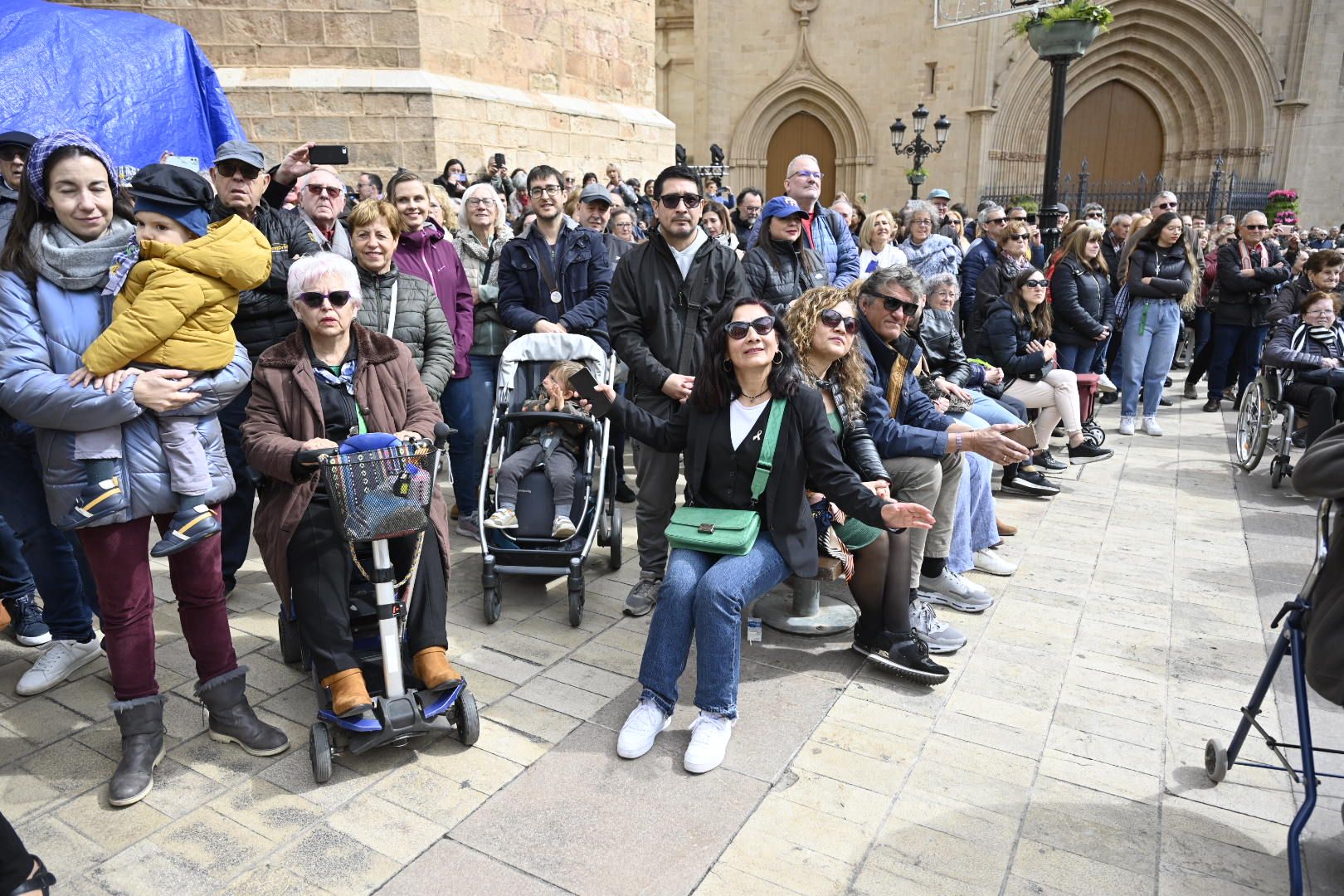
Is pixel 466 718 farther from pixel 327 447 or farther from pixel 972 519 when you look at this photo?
pixel 972 519

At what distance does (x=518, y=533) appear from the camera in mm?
4535

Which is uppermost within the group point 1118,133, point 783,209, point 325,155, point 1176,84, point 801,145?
point 1176,84

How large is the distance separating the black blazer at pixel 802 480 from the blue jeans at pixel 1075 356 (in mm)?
4818

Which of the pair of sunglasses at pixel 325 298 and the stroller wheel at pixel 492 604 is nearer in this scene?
the pair of sunglasses at pixel 325 298

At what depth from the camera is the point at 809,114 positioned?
1045 inches

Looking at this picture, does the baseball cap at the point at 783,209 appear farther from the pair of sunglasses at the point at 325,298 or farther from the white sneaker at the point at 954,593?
the pair of sunglasses at the point at 325,298

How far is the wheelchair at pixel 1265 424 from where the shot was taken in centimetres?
679

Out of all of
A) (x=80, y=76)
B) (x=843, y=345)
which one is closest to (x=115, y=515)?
(x=843, y=345)

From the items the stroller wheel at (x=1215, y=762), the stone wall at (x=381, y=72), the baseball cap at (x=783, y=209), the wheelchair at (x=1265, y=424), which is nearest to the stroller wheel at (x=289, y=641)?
the baseball cap at (x=783, y=209)

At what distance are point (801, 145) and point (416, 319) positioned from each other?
2455 cm

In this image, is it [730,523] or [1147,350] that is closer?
[730,523]

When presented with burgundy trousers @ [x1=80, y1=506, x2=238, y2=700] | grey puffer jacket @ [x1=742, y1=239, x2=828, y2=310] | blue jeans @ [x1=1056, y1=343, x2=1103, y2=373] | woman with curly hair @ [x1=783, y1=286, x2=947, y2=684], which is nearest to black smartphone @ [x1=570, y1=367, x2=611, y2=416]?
woman with curly hair @ [x1=783, y1=286, x2=947, y2=684]

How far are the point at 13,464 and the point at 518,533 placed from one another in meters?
2.19

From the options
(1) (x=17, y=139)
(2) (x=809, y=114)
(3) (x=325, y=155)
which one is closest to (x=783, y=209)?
(3) (x=325, y=155)
